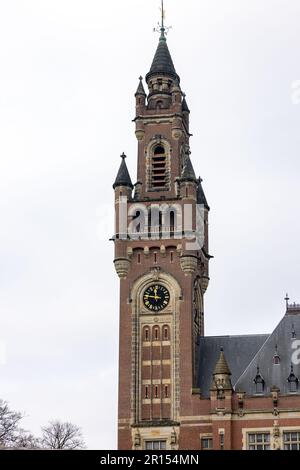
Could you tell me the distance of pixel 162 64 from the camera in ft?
339

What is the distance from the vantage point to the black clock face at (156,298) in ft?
305

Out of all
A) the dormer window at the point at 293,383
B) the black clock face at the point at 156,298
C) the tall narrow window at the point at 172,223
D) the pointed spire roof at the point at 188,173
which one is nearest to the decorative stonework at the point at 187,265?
the black clock face at the point at 156,298

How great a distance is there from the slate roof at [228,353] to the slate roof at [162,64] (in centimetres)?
2606

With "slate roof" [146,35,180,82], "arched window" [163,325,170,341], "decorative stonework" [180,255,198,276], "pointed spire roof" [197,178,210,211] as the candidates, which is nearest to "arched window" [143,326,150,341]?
"arched window" [163,325,170,341]

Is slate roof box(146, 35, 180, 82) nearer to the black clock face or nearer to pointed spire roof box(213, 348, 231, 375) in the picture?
the black clock face

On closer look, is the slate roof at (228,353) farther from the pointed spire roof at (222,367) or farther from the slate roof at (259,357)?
the pointed spire roof at (222,367)

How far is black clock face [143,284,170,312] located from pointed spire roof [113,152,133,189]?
1028cm

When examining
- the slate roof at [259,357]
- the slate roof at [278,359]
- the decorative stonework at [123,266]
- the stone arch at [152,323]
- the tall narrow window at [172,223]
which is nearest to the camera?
the slate roof at [278,359]

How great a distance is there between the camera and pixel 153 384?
3575 inches

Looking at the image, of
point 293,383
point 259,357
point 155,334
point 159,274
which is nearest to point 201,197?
point 159,274

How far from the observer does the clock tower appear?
8988 cm

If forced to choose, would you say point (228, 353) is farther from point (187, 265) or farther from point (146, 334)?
point (187, 265)
